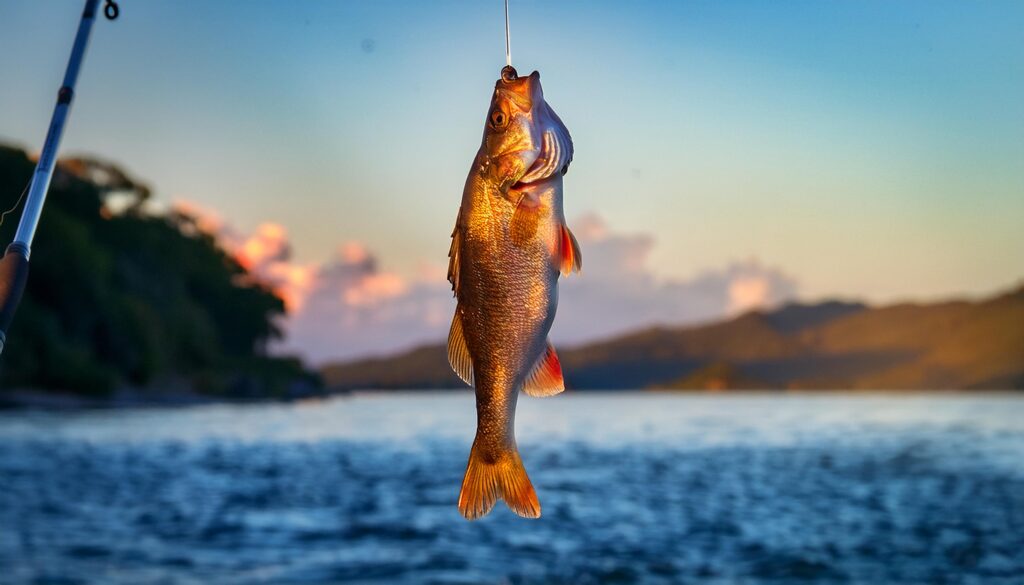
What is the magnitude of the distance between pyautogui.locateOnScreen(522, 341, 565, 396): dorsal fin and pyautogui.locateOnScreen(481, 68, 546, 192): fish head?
0.53 m

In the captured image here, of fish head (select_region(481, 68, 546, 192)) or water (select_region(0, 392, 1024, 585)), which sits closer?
fish head (select_region(481, 68, 546, 192))

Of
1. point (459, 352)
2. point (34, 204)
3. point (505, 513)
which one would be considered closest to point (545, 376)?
point (459, 352)

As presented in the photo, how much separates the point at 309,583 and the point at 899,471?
39.8 metres

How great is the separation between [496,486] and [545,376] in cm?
32

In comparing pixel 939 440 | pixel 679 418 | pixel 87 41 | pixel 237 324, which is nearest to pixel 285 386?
pixel 237 324

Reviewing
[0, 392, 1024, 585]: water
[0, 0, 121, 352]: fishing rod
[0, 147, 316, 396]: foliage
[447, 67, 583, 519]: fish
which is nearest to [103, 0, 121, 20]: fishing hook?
[0, 0, 121, 352]: fishing rod

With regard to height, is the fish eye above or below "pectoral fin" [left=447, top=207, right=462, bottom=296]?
above

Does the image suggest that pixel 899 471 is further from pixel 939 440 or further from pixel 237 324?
pixel 237 324

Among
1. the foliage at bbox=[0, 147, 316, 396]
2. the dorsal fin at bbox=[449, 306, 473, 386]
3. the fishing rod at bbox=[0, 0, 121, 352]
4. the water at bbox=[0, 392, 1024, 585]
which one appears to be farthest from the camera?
the foliage at bbox=[0, 147, 316, 396]

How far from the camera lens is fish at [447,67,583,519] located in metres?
2.74

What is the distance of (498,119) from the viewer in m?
2.81

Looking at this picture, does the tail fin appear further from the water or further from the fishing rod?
the water

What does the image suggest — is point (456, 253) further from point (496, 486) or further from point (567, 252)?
point (496, 486)

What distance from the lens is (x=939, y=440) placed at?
84.7 meters
